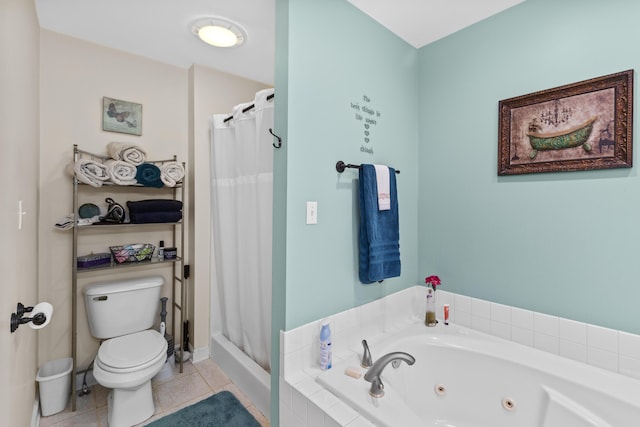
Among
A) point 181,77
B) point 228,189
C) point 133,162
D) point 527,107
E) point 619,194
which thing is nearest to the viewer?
point 619,194

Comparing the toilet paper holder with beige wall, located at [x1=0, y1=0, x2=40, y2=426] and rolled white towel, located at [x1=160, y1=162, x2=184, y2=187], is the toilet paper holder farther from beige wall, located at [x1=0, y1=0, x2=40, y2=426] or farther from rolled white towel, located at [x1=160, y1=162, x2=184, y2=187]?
rolled white towel, located at [x1=160, y1=162, x2=184, y2=187]

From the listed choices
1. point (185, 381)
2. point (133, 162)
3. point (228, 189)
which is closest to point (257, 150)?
point (228, 189)

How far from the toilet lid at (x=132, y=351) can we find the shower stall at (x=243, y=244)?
0.51 meters

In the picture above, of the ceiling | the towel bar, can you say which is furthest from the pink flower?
the ceiling

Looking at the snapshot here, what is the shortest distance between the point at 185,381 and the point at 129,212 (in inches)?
51.3

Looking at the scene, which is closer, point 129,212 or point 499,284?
point 499,284

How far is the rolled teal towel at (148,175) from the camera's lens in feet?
7.02

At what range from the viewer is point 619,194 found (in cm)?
142

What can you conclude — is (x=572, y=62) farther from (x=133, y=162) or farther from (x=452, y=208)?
(x=133, y=162)

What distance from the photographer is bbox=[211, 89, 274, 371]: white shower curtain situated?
1946 millimetres

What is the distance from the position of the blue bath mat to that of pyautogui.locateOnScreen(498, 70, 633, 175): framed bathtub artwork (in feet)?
6.94

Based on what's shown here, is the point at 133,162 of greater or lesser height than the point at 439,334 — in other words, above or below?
above

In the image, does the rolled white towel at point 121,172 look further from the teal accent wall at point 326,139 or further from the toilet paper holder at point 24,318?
the teal accent wall at point 326,139

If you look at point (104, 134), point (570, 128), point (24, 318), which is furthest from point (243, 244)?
point (570, 128)
